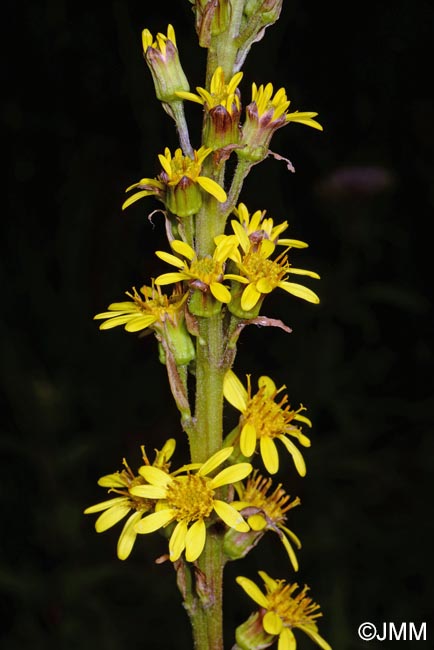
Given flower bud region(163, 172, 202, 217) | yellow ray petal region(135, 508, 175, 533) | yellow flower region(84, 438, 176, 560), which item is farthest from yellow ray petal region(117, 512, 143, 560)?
flower bud region(163, 172, 202, 217)

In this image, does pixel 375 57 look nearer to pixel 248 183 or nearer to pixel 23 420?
pixel 248 183

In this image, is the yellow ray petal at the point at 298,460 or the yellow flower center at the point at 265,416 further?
the yellow flower center at the point at 265,416

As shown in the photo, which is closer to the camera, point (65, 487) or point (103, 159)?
point (65, 487)

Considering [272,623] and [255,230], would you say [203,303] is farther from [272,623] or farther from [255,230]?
[272,623]

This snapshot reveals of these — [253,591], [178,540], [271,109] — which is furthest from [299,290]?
[253,591]

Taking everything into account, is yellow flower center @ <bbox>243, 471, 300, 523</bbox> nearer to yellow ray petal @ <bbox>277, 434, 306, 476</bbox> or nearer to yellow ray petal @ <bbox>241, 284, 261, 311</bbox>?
yellow ray petal @ <bbox>277, 434, 306, 476</bbox>

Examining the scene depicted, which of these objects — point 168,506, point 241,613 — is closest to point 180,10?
point 241,613

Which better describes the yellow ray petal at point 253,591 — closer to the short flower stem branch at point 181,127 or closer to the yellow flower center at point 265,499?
the yellow flower center at point 265,499

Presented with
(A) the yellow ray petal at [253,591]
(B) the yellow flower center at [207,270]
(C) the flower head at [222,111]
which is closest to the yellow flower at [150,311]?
(B) the yellow flower center at [207,270]
